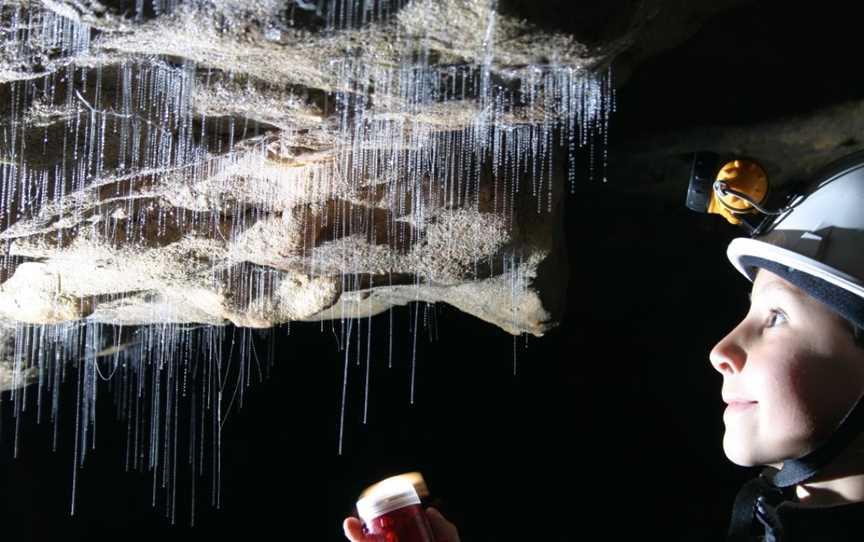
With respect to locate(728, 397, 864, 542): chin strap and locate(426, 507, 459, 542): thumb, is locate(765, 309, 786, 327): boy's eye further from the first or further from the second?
locate(426, 507, 459, 542): thumb

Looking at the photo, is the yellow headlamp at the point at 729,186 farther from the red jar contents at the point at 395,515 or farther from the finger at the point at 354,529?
the finger at the point at 354,529

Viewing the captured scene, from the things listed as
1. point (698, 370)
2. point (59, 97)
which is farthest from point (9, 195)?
point (698, 370)

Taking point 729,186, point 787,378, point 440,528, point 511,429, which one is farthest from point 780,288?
point 511,429

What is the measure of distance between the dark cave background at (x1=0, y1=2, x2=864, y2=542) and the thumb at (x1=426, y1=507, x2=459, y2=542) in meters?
4.65

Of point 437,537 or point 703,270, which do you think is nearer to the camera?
point 437,537

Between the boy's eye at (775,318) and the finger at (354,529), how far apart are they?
1602 millimetres

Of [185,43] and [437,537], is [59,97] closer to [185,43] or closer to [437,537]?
[185,43]

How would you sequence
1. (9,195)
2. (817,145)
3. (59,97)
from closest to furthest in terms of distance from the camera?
(59,97) → (9,195) → (817,145)

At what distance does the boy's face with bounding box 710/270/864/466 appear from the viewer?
6.92 feet

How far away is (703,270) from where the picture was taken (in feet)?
23.2

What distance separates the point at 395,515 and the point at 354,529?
17cm

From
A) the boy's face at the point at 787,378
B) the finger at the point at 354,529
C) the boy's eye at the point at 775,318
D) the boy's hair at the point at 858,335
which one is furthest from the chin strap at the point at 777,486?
the finger at the point at 354,529

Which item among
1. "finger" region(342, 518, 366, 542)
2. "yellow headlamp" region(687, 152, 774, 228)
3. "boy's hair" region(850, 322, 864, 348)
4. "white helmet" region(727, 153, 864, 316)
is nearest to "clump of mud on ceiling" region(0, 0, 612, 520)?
"yellow headlamp" region(687, 152, 774, 228)

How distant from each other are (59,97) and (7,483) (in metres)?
6.52
